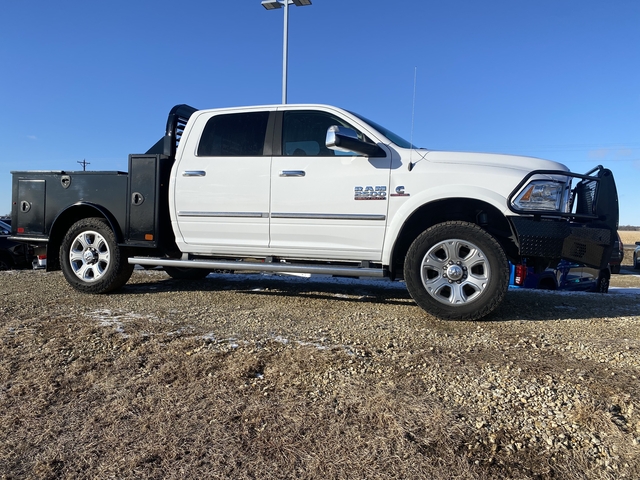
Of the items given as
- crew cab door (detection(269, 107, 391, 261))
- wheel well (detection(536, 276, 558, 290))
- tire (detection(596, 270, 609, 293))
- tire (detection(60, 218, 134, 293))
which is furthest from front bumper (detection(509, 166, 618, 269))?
tire (detection(596, 270, 609, 293))

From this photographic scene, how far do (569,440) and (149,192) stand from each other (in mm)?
4670

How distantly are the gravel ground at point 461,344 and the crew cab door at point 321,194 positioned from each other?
0.65 m

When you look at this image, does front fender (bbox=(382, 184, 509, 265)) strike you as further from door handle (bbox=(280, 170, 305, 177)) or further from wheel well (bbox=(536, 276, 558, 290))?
wheel well (bbox=(536, 276, 558, 290))

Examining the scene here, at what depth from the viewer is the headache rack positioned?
545 cm

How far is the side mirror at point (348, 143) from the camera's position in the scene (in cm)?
420

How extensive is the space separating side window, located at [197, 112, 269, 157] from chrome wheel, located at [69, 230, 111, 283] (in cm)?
167

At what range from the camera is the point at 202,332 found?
3615mm

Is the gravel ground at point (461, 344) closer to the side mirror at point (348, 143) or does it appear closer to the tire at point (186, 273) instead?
the tire at point (186, 273)

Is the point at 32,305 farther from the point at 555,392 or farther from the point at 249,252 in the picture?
the point at 555,392

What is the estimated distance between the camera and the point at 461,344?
11.0 ft

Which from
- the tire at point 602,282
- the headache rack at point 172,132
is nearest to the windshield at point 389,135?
the headache rack at point 172,132

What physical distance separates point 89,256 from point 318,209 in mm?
2904

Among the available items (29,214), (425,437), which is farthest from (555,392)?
(29,214)

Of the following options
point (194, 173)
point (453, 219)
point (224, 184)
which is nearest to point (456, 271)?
point (453, 219)
